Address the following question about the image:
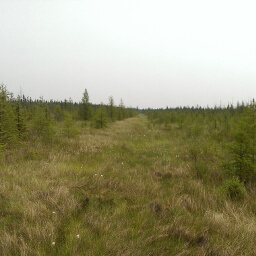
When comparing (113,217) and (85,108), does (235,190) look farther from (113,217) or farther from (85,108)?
(85,108)

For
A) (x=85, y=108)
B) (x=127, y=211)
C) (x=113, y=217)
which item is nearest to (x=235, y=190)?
(x=127, y=211)

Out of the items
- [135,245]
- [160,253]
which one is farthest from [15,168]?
[160,253]

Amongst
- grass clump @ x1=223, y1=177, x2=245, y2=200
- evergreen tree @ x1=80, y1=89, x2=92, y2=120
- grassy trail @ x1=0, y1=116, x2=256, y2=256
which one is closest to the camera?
grassy trail @ x1=0, y1=116, x2=256, y2=256

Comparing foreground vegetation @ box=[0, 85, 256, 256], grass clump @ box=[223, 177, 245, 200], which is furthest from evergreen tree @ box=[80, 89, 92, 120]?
grass clump @ box=[223, 177, 245, 200]

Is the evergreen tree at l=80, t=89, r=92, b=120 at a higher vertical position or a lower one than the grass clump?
higher

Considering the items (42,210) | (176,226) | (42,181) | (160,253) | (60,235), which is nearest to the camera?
(160,253)

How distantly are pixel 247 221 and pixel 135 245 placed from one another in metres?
2.46

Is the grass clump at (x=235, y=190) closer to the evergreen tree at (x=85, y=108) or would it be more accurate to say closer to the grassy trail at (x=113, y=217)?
the grassy trail at (x=113, y=217)

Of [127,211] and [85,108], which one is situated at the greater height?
[85,108]

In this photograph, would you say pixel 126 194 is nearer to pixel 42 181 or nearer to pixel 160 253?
pixel 160 253

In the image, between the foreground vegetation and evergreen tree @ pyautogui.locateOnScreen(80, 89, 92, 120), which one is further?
evergreen tree @ pyautogui.locateOnScreen(80, 89, 92, 120)

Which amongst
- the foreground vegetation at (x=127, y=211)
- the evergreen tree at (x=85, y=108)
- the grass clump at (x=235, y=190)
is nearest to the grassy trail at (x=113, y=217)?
the foreground vegetation at (x=127, y=211)

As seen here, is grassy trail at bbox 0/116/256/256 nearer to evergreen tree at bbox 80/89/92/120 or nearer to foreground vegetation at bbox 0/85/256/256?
foreground vegetation at bbox 0/85/256/256

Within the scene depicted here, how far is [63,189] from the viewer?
3.46 metres
